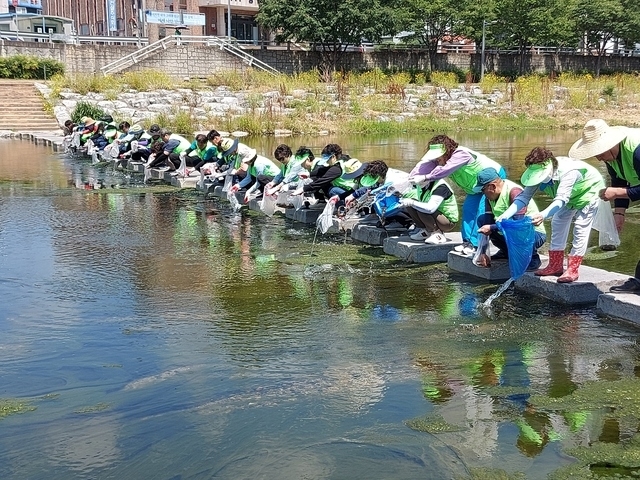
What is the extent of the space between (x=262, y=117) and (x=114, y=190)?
49.2 feet

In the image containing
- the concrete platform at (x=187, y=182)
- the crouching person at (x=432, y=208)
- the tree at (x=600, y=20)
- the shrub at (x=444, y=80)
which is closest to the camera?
the crouching person at (x=432, y=208)

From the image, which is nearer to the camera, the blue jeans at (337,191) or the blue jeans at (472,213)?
the blue jeans at (472,213)

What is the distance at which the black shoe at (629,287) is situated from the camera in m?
7.07

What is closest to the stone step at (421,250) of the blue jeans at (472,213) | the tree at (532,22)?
the blue jeans at (472,213)

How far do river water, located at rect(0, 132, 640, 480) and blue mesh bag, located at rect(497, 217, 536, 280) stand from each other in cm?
40

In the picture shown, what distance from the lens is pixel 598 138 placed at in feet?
22.2

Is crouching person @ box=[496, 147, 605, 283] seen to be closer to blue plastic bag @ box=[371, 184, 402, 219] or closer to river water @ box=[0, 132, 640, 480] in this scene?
river water @ box=[0, 132, 640, 480]

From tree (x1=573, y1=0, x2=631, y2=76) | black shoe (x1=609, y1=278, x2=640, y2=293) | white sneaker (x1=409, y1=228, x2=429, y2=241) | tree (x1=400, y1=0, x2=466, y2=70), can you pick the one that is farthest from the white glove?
tree (x1=573, y1=0, x2=631, y2=76)

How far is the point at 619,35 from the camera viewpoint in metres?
52.2

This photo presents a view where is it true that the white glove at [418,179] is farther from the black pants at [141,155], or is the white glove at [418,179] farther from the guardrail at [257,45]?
the guardrail at [257,45]

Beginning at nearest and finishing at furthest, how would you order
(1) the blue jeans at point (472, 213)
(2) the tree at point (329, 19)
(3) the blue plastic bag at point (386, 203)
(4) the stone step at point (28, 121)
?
(1) the blue jeans at point (472, 213), (3) the blue plastic bag at point (386, 203), (4) the stone step at point (28, 121), (2) the tree at point (329, 19)

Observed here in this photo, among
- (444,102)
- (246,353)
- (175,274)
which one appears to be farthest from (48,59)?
(246,353)

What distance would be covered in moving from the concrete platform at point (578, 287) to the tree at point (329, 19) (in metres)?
37.5

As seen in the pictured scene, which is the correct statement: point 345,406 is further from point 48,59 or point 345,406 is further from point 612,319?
point 48,59
